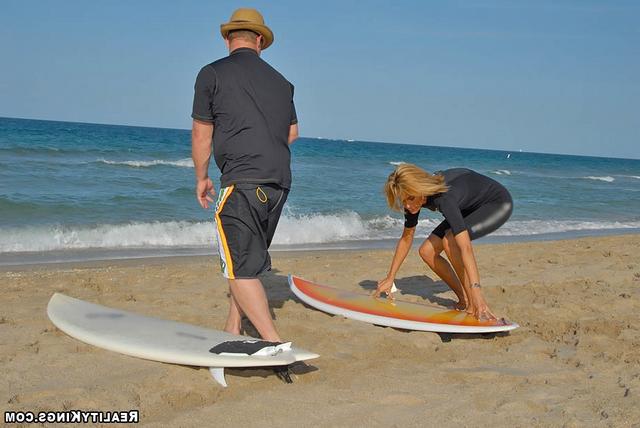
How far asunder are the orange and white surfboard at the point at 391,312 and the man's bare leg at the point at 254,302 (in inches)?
53.2

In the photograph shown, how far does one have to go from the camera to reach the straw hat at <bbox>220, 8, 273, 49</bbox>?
11.7 ft

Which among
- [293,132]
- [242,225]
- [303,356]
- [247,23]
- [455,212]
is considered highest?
[247,23]

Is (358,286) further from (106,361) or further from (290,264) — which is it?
(106,361)

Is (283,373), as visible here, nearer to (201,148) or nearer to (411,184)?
(201,148)

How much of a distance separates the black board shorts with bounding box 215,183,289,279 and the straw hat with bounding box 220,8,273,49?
84cm

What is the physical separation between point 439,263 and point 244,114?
2.38 metres

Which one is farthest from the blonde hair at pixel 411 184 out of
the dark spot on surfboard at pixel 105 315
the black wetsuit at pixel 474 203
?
the dark spot on surfboard at pixel 105 315

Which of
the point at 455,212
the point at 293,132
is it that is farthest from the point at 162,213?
the point at 293,132

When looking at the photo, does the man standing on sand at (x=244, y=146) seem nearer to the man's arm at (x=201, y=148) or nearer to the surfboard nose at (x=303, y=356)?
the man's arm at (x=201, y=148)

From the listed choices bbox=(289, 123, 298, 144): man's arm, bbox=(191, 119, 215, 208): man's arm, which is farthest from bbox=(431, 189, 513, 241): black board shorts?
bbox=(191, 119, 215, 208): man's arm

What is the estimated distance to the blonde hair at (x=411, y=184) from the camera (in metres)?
4.57

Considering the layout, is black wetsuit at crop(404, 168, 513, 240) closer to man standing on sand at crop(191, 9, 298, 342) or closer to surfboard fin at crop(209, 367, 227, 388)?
man standing on sand at crop(191, 9, 298, 342)

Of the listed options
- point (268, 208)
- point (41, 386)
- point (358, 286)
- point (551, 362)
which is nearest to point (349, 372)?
point (268, 208)

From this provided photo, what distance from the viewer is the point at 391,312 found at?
16.2 feet
